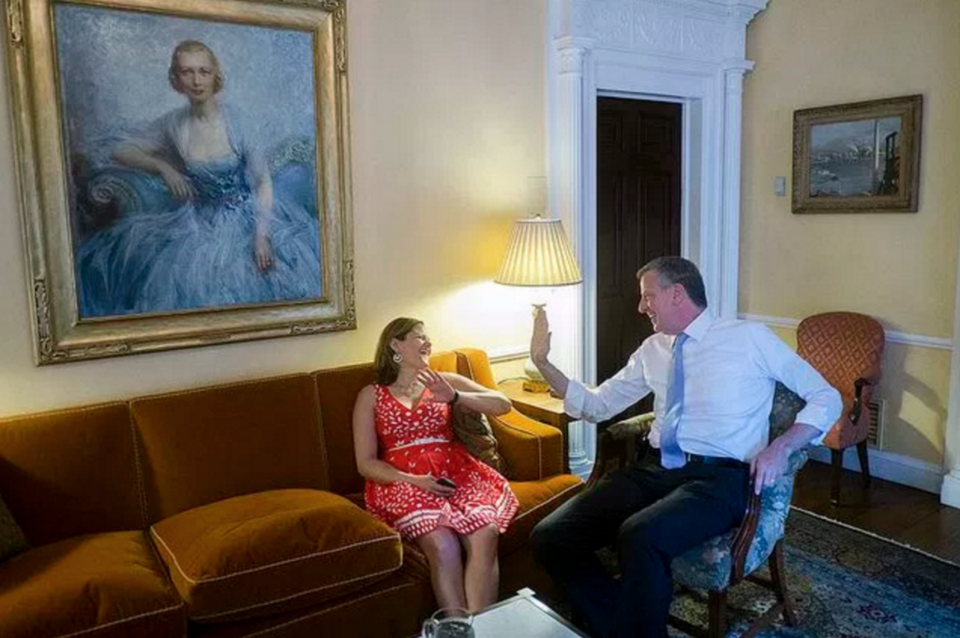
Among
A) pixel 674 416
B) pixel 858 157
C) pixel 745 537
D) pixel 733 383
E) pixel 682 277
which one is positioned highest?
pixel 858 157

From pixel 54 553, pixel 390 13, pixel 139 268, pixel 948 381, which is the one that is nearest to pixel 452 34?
pixel 390 13

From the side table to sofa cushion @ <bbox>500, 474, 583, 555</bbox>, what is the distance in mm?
148

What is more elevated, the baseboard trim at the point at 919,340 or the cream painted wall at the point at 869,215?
the cream painted wall at the point at 869,215

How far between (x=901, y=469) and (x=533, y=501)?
2.26 metres

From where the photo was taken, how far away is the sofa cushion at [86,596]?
183 cm

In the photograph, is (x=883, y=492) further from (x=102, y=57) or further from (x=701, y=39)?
(x=102, y=57)

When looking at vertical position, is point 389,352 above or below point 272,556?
above

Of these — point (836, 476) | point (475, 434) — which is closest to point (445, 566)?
point (475, 434)

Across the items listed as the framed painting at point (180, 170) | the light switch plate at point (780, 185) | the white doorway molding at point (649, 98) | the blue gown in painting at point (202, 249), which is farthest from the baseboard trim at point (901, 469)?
the blue gown in painting at point (202, 249)

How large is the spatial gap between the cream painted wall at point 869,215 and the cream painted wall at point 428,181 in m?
1.53

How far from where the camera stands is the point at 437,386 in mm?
2609

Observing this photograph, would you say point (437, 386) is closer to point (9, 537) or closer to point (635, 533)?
point (635, 533)

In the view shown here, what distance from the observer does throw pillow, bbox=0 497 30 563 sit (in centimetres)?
212

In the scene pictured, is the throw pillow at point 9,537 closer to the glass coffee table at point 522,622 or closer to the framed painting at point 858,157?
the glass coffee table at point 522,622
